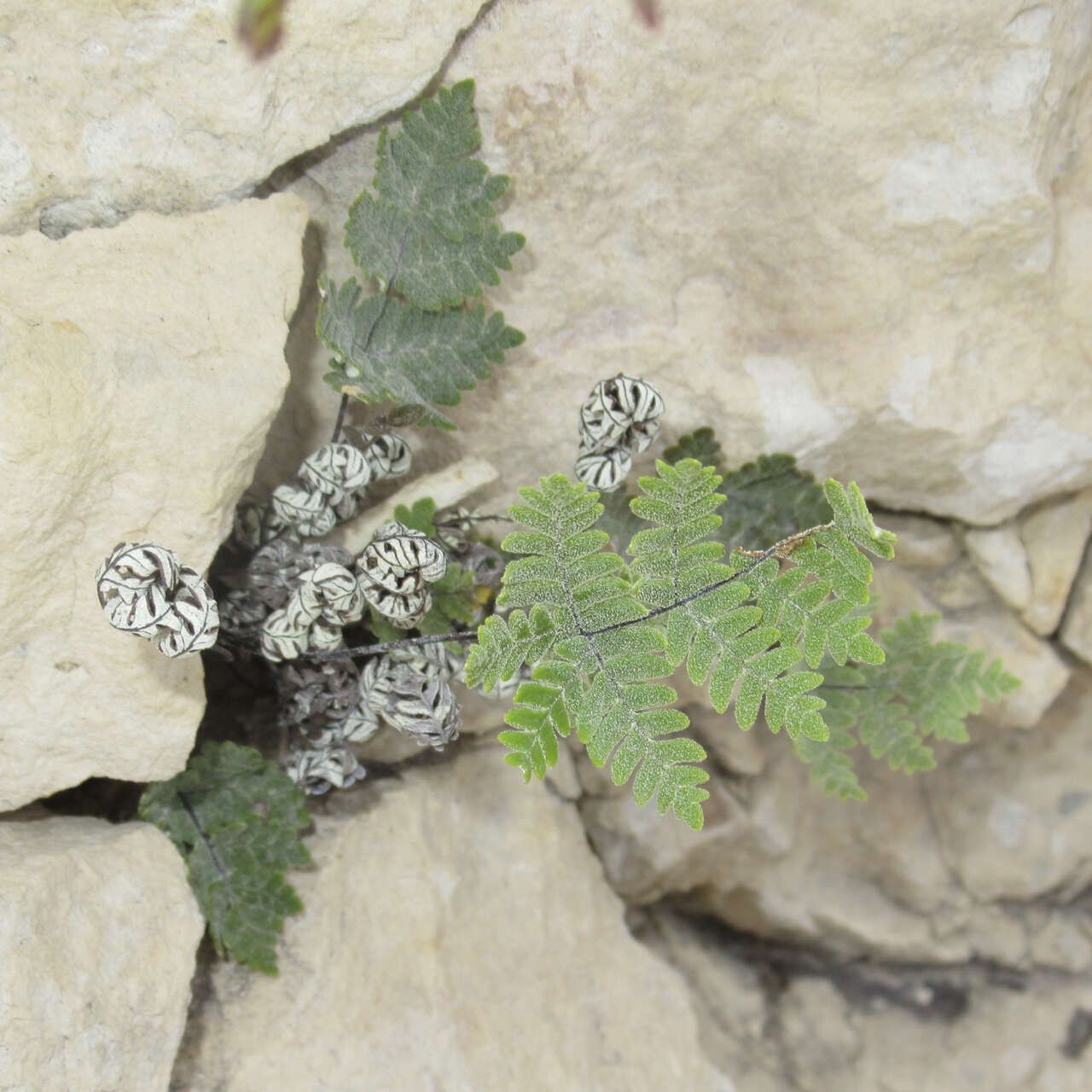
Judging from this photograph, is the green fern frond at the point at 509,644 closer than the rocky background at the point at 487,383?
Yes

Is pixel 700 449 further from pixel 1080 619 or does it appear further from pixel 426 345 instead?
pixel 1080 619

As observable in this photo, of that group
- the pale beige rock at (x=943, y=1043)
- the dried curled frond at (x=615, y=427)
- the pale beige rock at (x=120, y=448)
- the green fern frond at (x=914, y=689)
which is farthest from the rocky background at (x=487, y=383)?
the pale beige rock at (x=943, y=1043)

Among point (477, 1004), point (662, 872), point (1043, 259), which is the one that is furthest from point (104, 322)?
point (662, 872)

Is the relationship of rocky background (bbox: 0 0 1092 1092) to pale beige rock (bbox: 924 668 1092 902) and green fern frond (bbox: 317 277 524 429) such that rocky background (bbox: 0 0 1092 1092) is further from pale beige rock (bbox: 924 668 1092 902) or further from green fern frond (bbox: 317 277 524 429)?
pale beige rock (bbox: 924 668 1092 902)

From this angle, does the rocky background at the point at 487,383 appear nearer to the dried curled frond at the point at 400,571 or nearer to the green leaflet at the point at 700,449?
the green leaflet at the point at 700,449

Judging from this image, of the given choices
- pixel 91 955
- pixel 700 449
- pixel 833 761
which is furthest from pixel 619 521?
pixel 91 955

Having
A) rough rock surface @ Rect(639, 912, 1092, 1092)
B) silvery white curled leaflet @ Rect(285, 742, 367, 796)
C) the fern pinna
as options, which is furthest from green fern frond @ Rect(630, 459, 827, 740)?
rough rock surface @ Rect(639, 912, 1092, 1092)

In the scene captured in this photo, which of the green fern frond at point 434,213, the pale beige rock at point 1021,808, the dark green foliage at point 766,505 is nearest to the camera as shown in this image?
the green fern frond at point 434,213
